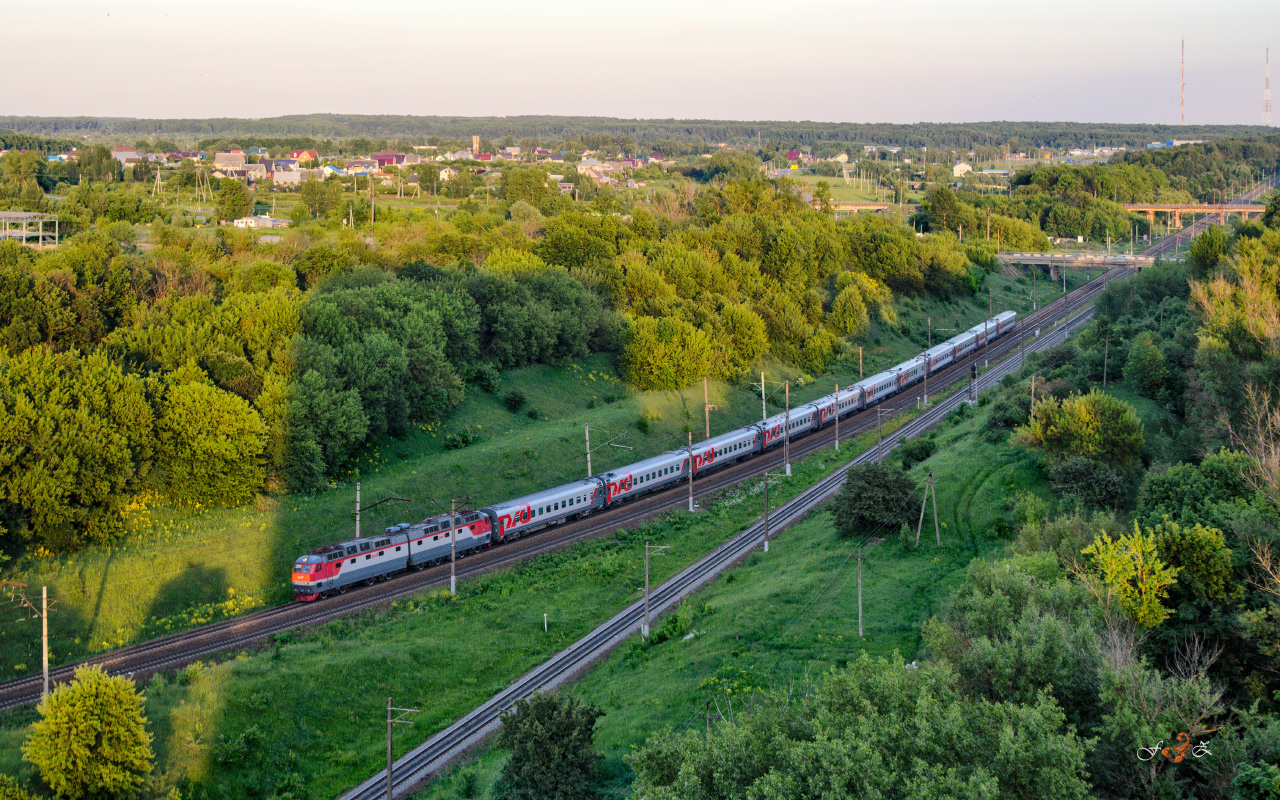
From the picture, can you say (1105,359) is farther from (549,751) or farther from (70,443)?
(70,443)

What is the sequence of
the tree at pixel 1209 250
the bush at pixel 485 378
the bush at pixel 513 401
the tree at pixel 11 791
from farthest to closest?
the tree at pixel 1209 250 → the bush at pixel 485 378 → the bush at pixel 513 401 → the tree at pixel 11 791

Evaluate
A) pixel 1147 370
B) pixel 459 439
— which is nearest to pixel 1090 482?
pixel 1147 370

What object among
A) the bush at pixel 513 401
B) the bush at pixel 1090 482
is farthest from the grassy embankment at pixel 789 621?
the bush at pixel 513 401

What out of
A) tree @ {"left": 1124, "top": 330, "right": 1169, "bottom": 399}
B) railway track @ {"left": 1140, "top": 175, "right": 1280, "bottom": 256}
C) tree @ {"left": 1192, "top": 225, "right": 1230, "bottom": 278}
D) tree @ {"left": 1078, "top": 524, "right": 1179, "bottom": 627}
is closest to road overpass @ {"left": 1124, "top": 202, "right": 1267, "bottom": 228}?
railway track @ {"left": 1140, "top": 175, "right": 1280, "bottom": 256}

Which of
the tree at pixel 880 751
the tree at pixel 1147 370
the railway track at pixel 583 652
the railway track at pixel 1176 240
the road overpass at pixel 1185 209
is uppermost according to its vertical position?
the road overpass at pixel 1185 209

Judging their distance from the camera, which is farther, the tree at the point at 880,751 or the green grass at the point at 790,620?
the green grass at the point at 790,620

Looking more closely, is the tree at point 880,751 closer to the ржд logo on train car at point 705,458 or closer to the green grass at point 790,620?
the green grass at point 790,620
